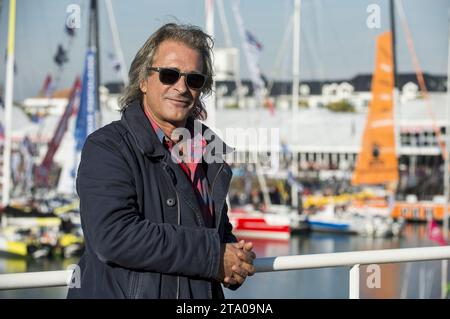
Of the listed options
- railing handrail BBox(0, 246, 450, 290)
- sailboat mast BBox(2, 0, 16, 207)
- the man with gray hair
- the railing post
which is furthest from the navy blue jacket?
sailboat mast BBox(2, 0, 16, 207)

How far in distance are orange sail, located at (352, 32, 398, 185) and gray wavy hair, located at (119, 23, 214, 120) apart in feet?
90.7

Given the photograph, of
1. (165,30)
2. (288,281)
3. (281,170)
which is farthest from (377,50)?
(165,30)

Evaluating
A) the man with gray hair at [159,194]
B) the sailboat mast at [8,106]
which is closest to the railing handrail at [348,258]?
the man with gray hair at [159,194]

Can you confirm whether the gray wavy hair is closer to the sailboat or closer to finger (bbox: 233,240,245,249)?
finger (bbox: 233,240,245,249)

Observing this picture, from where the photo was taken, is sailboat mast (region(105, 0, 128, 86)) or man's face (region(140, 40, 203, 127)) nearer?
man's face (region(140, 40, 203, 127))

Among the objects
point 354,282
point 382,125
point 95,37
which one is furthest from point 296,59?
point 354,282

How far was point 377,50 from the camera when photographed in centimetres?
2898

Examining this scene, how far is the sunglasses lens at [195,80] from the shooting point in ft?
6.06

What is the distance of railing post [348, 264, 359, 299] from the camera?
2282mm

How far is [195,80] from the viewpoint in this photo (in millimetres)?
1862

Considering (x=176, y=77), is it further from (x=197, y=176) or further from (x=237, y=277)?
(x=237, y=277)

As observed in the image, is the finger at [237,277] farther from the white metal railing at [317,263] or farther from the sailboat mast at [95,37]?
the sailboat mast at [95,37]

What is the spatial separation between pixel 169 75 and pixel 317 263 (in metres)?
0.72

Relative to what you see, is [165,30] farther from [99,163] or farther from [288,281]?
[288,281]
